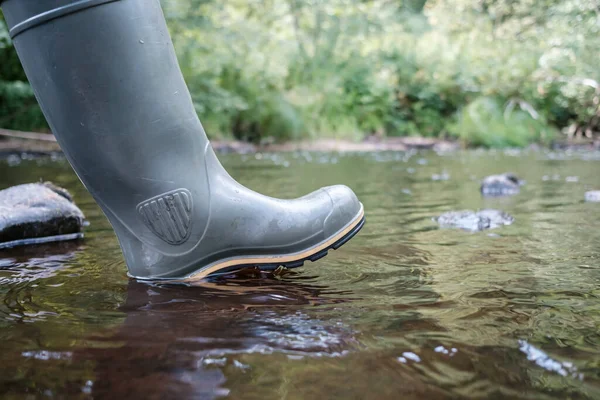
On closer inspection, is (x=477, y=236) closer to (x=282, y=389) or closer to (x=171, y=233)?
(x=171, y=233)

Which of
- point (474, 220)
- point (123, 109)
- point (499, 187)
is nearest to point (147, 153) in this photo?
point (123, 109)

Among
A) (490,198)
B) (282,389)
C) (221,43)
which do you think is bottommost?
(490,198)

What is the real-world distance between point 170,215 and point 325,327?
516 mm

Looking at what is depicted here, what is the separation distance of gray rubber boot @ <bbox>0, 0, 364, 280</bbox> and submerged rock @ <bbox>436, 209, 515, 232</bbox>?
2.87 ft

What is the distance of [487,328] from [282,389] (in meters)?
0.41

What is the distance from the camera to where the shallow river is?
2.36 feet

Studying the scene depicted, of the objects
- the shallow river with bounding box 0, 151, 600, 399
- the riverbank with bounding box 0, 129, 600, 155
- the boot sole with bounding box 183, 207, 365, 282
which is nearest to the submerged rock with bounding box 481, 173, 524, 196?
the shallow river with bounding box 0, 151, 600, 399

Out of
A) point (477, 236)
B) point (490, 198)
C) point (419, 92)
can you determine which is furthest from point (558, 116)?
point (477, 236)

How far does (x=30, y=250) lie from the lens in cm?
180

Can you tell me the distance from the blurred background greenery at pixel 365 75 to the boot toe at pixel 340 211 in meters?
10.0

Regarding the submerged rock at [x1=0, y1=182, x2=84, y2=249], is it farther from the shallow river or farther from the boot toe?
the boot toe

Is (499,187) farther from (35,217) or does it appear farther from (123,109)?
(123,109)

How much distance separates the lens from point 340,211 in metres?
1.40

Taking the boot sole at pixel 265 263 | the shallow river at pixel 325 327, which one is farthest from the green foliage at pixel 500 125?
the boot sole at pixel 265 263
